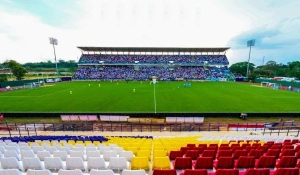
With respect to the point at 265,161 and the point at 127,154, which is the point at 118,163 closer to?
the point at 127,154

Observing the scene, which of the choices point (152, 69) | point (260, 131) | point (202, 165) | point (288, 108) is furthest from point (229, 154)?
point (152, 69)

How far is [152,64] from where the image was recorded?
83.5 metres

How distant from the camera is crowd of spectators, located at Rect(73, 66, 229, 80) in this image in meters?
72.9

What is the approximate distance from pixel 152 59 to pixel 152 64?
358cm

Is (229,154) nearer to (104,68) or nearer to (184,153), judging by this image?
(184,153)

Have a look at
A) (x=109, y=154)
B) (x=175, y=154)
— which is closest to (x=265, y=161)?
(x=175, y=154)

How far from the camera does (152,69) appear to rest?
81875 mm

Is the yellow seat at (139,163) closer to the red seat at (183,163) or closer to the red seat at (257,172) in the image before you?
the red seat at (183,163)

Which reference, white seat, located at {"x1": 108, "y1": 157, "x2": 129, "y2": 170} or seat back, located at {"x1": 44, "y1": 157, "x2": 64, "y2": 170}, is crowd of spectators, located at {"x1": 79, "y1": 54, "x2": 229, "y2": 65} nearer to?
seat back, located at {"x1": 44, "y1": 157, "x2": 64, "y2": 170}

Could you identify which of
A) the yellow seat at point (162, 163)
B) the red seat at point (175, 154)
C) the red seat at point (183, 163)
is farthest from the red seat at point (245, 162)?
the yellow seat at point (162, 163)

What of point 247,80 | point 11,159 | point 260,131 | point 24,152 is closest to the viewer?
point 11,159

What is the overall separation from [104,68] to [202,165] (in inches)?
3178

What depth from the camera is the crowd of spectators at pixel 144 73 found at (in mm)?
72875

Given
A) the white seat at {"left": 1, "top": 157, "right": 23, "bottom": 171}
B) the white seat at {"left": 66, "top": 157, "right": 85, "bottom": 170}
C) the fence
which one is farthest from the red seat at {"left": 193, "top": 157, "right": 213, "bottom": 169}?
the fence
